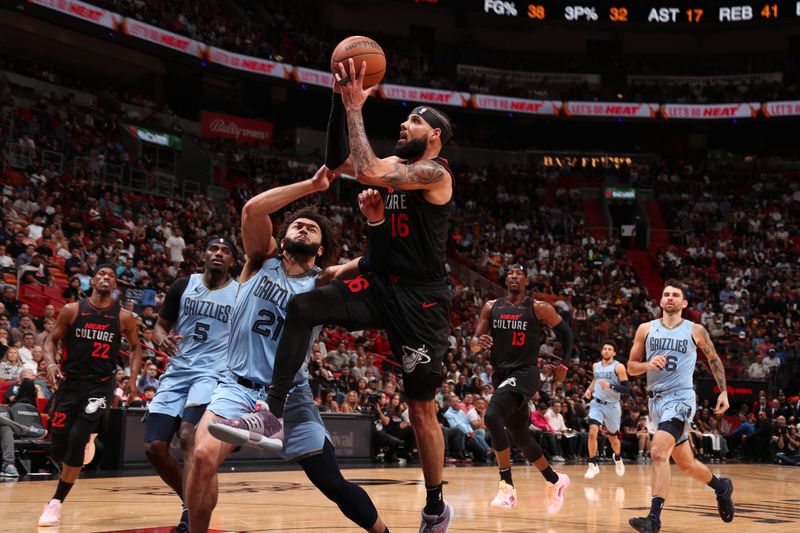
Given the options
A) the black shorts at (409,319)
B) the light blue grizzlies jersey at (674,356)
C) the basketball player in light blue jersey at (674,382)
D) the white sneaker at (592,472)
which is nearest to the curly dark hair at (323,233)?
the black shorts at (409,319)

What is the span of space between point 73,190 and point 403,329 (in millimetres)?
17819

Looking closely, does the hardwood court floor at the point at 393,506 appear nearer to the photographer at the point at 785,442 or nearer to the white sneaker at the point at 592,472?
the white sneaker at the point at 592,472

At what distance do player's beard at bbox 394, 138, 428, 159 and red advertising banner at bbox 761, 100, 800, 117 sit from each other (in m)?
34.2

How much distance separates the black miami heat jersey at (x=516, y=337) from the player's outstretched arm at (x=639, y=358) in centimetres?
150

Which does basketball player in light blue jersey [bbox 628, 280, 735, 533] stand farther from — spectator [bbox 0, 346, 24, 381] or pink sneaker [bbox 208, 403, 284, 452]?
spectator [bbox 0, 346, 24, 381]

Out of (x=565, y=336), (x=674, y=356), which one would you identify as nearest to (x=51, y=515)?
(x=565, y=336)

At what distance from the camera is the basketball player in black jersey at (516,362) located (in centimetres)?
977

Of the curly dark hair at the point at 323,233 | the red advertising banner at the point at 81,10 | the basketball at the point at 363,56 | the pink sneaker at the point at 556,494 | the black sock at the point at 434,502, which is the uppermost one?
the red advertising banner at the point at 81,10

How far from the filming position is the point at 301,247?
5695 millimetres

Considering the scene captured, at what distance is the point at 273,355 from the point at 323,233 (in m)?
0.94

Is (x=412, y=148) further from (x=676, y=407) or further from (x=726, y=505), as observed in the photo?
(x=726, y=505)

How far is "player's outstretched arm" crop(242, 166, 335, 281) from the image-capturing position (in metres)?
5.56

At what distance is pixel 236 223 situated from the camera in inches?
999

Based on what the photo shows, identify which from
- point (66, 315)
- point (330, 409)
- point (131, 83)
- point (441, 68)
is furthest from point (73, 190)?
point (441, 68)
